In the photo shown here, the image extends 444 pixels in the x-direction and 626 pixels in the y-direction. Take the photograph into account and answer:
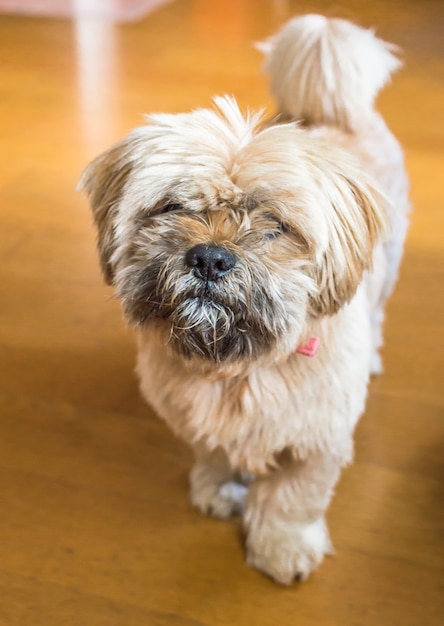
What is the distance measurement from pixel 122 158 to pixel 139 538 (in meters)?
0.67

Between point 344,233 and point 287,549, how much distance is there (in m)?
0.55

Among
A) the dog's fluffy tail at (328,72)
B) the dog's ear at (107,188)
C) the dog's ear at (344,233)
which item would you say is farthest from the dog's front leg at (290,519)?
the dog's fluffy tail at (328,72)

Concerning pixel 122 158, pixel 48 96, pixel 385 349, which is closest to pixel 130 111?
pixel 48 96

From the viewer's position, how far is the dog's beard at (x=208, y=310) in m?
0.90

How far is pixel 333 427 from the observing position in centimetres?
109

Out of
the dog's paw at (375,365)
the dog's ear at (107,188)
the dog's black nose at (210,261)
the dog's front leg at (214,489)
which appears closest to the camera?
the dog's black nose at (210,261)

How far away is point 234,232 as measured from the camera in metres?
0.93

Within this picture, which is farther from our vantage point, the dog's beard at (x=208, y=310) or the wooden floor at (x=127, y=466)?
the wooden floor at (x=127, y=466)

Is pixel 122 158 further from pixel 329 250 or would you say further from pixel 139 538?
pixel 139 538

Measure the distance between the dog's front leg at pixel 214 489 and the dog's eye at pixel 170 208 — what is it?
510mm

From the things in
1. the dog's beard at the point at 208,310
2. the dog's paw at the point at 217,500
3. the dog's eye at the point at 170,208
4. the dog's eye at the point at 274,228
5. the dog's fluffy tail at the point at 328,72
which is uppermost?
the dog's fluffy tail at the point at 328,72

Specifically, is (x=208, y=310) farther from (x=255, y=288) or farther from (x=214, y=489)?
(x=214, y=489)

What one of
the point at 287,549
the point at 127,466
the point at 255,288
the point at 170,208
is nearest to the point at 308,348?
the point at 255,288

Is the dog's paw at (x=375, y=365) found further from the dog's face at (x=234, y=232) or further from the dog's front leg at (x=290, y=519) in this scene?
the dog's face at (x=234, y=232)
